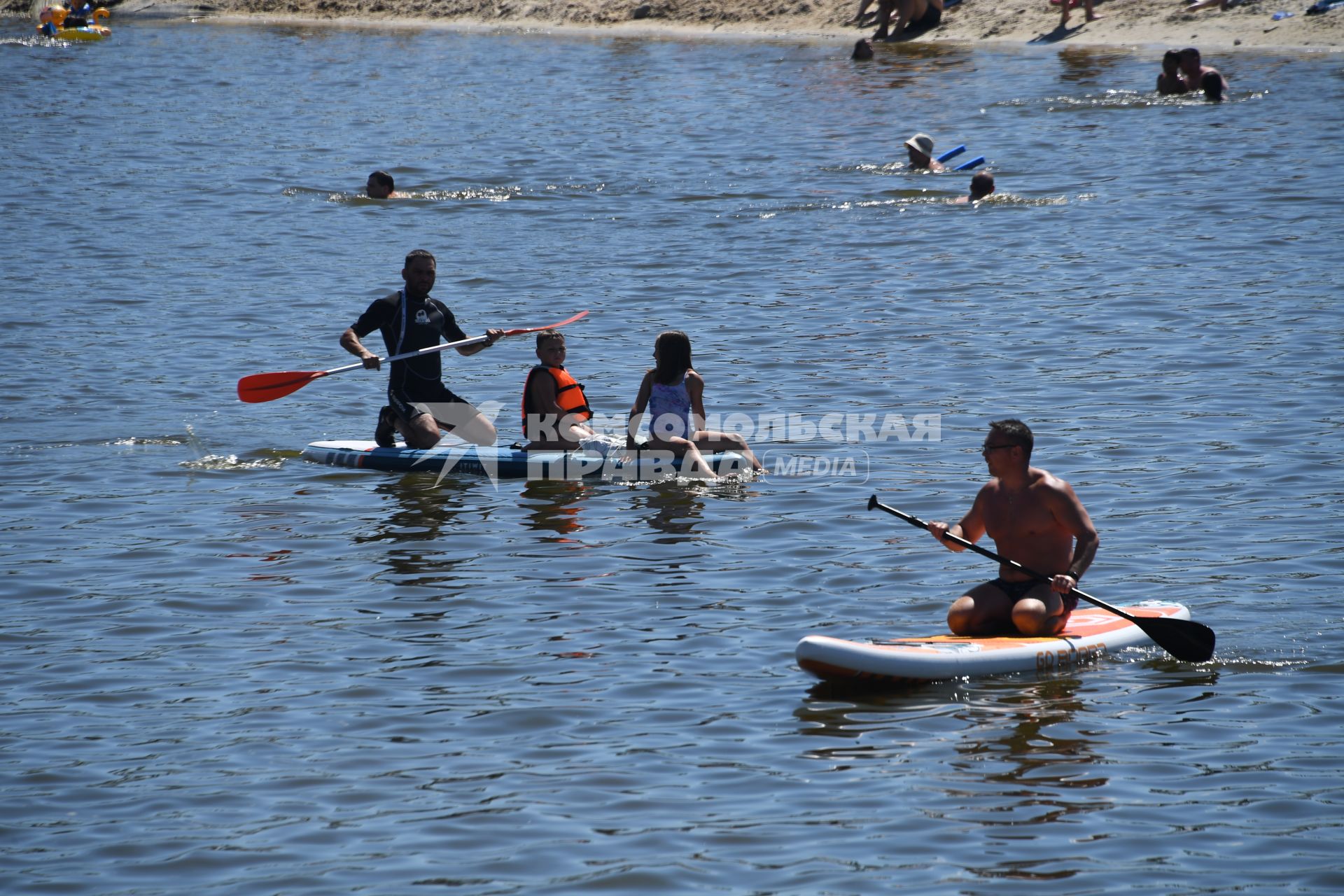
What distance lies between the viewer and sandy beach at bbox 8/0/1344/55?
29.8 meters

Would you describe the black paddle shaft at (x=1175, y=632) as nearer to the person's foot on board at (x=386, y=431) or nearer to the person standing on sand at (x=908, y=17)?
the person's foot on board at (x=386, y=431)

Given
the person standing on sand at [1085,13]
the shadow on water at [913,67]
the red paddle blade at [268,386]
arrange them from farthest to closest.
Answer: the person standing on sand at [1085,13]
the shadow on water at [913,67]
the red paddle blade at [268,386]

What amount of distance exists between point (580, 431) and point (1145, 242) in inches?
388

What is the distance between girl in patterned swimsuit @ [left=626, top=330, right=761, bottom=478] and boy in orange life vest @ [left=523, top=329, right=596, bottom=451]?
484 millimetres

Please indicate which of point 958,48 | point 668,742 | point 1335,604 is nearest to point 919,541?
point 1335,604

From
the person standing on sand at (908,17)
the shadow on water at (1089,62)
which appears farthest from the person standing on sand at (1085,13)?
the person standing on sand at (908,17)

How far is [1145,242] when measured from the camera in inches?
757

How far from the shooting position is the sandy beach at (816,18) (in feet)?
97.6

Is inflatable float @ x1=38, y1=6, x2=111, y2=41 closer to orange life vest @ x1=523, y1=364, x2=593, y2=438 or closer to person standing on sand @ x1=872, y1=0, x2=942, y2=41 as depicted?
person standing on sand @ x1=872, y1=0, x2=942, y2=41

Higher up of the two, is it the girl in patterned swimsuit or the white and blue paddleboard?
the girl in patterned swimsuit

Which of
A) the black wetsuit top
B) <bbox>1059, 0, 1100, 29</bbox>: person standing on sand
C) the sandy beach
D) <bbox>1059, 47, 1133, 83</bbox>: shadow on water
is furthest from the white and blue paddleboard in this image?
<bbox>1059, 0, 1100, 29</bbox>: person standing on sand

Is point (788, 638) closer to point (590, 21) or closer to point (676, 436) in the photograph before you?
point (676, 436)

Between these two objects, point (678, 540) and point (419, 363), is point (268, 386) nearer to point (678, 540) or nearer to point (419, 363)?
point (419, 363)

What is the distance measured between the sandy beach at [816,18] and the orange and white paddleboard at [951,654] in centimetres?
2415
